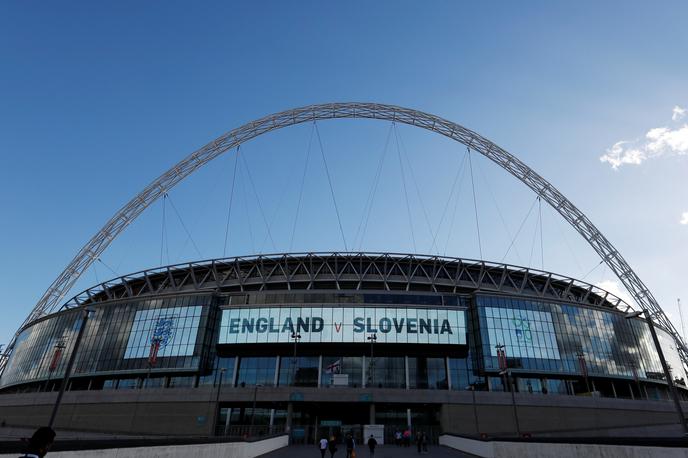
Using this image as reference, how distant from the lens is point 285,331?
60062mm

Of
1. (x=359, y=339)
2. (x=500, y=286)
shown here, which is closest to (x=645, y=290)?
(x=500, y=286)

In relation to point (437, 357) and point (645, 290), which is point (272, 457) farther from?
point (645, 290)

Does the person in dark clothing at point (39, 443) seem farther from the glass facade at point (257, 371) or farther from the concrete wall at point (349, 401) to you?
the glass facade at point (257, 371)

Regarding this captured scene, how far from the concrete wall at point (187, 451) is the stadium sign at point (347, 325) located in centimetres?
2863

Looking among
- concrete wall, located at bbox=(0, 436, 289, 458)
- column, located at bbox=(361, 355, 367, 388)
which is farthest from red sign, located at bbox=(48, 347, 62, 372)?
concrete wall, located at bbox=(0, 436, 289, 458)

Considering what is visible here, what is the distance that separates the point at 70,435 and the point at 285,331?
92.6 ft

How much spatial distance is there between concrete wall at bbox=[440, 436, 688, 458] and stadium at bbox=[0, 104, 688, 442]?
23.4 meters

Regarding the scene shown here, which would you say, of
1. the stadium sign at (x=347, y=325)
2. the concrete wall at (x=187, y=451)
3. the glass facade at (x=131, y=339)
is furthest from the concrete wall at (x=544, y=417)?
the glass facade at (x=131, y=339)

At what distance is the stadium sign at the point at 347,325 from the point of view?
59625 mm

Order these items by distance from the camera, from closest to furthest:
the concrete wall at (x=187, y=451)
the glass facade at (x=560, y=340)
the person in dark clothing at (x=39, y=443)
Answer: the person in dark clothing at (x=39, y=443) < the concrete wall at (x=187, y=451) < the glass facade at (x=560, y=340)

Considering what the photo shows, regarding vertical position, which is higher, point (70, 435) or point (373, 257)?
point (373, 257)

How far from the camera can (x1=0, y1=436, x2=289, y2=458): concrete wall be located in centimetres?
1060

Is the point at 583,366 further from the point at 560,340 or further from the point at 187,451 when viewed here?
the point at 187,451

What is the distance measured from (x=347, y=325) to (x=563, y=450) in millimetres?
44402
